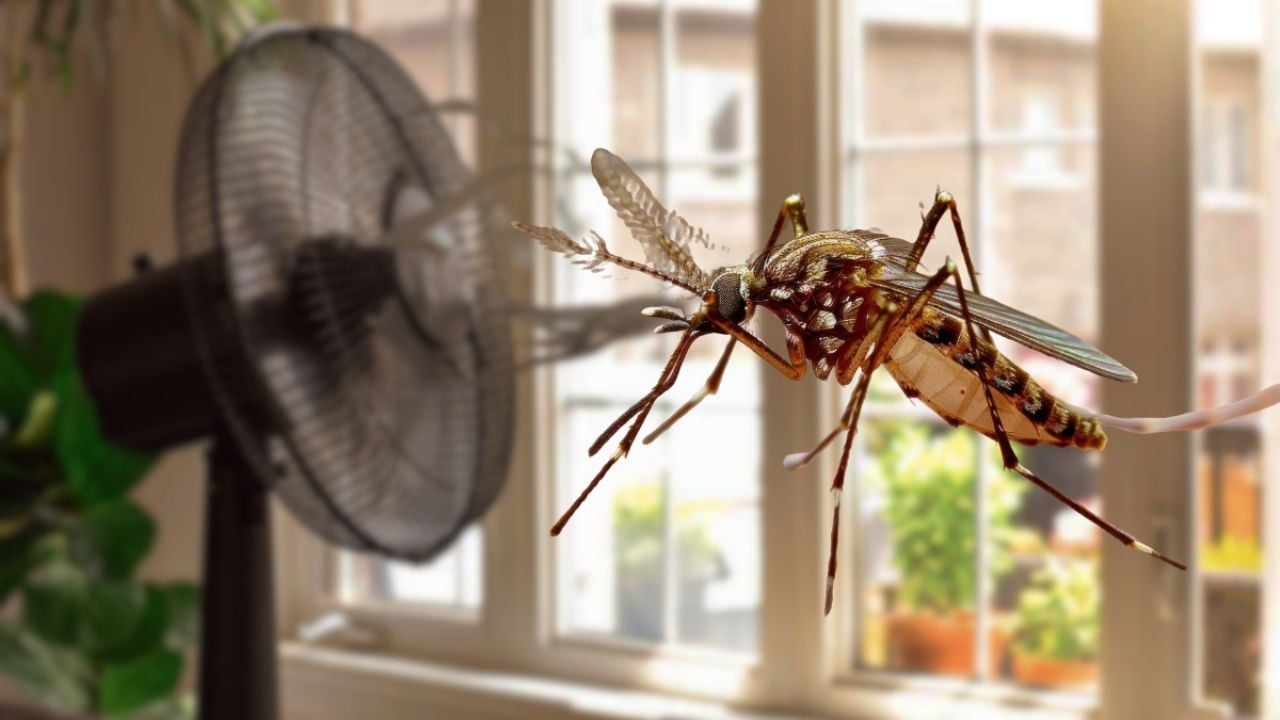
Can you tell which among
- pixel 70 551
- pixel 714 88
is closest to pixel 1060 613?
pixel 714 88

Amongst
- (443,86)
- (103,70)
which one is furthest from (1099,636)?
(103,70)

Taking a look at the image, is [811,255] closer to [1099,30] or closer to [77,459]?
[1099,30]

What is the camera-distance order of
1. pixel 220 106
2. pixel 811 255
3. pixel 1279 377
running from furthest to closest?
pixel 1279 377 < pixel 220 106 < pixel 811 255

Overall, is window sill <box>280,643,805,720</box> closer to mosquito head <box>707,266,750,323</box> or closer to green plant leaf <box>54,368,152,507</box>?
green plant leaf <box>54,368,152,507</box>

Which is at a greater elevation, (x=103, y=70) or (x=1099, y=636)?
(x=103, y=70)

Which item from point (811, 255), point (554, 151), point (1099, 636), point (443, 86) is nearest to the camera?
point (811, 255)

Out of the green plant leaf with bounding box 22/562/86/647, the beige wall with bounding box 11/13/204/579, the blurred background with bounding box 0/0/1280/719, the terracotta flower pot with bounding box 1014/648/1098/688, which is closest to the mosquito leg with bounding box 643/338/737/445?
the blurred background with bounding box 0/0/1280/719

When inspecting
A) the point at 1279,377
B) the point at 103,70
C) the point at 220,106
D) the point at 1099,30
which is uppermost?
the point at 103,70

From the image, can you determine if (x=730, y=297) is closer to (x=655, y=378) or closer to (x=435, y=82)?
(x=655, y=378)
